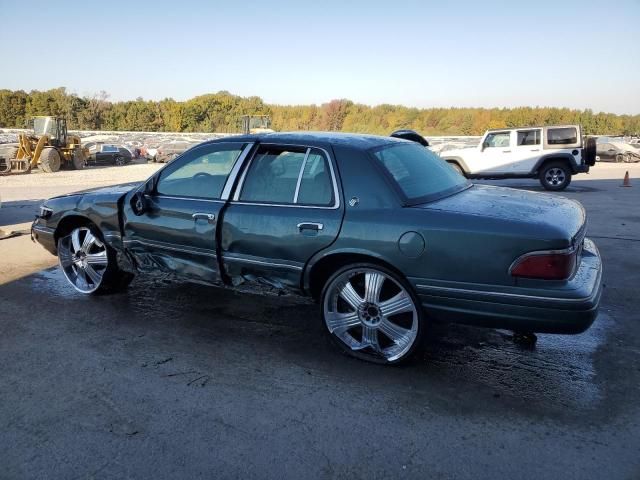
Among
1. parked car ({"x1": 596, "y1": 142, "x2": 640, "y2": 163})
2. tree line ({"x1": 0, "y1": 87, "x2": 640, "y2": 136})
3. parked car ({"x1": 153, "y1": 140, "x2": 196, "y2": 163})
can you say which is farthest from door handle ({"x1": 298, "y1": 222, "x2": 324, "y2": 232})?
tree line ({"x1": 0, "y1": 87, "x2": 640, "y2": 136})

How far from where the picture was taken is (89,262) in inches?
187

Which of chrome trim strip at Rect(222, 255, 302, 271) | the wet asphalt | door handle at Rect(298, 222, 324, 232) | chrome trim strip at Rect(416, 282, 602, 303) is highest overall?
door handle at Rect(298, 222, 324, 232)

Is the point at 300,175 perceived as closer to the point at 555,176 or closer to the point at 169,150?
the point at 555,176

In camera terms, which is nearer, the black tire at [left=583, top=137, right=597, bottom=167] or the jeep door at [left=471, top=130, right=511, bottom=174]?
the black tire at [left=583, top=137, right=597, bottom=167]

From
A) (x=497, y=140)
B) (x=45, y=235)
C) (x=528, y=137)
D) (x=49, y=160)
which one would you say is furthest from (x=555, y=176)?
(x=49, y=160)

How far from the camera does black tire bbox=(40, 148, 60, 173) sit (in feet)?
73.5

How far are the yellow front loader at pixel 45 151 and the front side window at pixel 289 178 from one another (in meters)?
22.0

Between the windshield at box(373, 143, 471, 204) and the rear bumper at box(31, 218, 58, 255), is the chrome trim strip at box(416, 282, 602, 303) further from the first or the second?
the rear bumper at box(31, 218, 58, 255)

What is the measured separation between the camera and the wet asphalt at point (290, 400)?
2.40 metres

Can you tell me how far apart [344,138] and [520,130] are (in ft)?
39.5

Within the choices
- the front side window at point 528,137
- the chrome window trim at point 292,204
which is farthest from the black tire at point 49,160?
the chrome window trim at point 292,204

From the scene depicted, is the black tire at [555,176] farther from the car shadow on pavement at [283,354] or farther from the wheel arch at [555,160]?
the car shadow on pavement at [283,354]

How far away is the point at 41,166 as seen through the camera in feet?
74.6

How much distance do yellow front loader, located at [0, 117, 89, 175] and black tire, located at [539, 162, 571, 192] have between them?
20.4 meters
